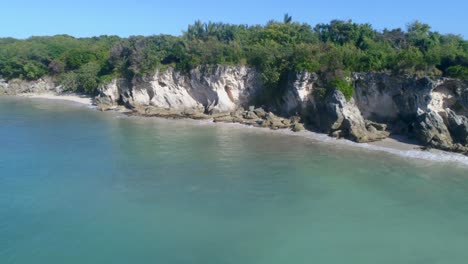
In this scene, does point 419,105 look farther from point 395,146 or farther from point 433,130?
point 395,146

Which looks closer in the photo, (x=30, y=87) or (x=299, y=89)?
(x=299, y=89)

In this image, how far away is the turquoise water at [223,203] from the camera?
13844mm

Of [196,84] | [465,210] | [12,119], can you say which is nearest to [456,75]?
[465,210]

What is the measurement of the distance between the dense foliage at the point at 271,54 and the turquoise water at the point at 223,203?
8156mm

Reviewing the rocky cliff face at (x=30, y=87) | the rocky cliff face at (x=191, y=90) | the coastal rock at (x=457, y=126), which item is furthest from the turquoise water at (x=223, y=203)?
the rocky cliff face at (x=30, y=87)

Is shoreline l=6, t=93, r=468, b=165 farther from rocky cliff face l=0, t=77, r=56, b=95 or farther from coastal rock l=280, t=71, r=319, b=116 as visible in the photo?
rocky cliff face l=0, t=77, r=56, b=95

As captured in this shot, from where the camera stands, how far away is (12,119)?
119 feet

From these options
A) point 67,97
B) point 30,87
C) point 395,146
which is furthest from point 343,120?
point 30,87

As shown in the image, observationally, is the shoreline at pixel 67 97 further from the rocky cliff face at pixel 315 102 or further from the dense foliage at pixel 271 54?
the rocky cliff face at pixel 315 102

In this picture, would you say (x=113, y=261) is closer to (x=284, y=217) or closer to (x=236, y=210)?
(x=236, y=210)

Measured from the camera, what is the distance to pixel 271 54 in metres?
36.1

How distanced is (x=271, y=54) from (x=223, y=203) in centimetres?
2147

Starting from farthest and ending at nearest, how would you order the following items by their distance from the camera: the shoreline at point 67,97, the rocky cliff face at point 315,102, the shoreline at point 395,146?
the shoreline at point 67,97, the rocky cliff face at point 315,102, the shoreline at point 395,146

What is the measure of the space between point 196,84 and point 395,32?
21.1m
